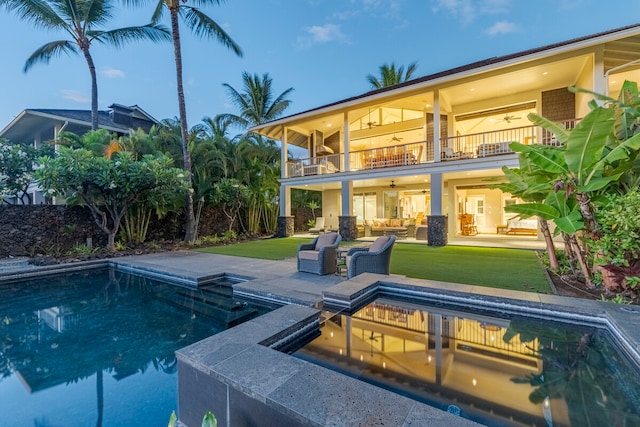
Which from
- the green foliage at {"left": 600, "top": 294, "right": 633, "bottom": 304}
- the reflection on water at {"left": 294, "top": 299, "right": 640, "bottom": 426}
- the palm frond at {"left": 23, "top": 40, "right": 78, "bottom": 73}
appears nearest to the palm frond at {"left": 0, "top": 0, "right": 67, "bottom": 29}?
the palm frond at {"left": 23, "top": 40, "right": 78, "bottom": 73}

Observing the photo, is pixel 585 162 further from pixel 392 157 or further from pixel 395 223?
pixel 395 223

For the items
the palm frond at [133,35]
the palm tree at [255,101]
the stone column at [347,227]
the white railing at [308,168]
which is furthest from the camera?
the palm tree at [255,101]

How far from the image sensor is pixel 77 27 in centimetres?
1327

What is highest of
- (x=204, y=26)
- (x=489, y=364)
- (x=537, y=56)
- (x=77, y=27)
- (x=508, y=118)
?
(x=204, y=26)

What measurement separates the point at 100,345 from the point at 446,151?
41.8 feet

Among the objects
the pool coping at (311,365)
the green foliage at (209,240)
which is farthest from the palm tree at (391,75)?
the pool coping at (311,365)

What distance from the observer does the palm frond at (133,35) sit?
47.2 feet

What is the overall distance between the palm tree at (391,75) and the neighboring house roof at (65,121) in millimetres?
17622

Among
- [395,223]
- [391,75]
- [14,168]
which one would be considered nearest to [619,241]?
[395,223]

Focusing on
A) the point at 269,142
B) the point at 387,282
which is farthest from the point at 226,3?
the point at 387,282

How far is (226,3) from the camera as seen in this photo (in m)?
13.7

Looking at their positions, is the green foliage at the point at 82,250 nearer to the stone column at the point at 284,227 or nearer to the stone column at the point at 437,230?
the stone column at the point at 284,227

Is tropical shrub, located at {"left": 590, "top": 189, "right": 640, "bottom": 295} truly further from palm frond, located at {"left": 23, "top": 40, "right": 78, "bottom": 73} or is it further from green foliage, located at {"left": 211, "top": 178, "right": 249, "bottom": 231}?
palm frond, located at {"left": 23, "top": 40, "right": 78, "bottom": 73}

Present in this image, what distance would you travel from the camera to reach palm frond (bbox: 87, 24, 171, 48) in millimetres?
14375
